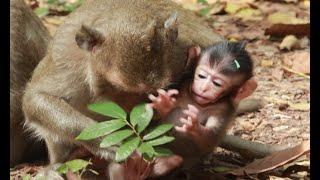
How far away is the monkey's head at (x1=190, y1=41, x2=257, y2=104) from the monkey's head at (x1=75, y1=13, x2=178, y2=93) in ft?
1.15

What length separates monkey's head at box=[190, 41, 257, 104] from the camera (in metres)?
6.00

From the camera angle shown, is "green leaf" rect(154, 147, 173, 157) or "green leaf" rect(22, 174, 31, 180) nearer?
"green leaf" rect(154, 147, 173, 157)

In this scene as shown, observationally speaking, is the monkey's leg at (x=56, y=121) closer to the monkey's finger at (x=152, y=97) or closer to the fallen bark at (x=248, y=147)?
the monkey's finger at (x=152, y=97)

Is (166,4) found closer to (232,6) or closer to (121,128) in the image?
(121,128)

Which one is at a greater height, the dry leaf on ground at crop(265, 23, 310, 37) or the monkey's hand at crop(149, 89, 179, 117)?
the monkey's hand at crop(149, 89, 179, 117)

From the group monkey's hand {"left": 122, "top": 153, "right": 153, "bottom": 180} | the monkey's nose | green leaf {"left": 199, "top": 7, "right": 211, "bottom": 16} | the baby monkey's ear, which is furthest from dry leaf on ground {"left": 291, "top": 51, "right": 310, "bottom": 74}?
monkey's hand {"left": 122, "top": 153, "right": 153, "bottom": 180}

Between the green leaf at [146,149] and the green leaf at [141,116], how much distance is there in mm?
140

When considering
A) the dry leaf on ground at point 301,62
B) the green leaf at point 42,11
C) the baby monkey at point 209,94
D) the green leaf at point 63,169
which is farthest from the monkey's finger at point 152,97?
the green leaf at point 42,11

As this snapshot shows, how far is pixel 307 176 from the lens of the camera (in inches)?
255

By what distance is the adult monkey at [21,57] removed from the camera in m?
6.68

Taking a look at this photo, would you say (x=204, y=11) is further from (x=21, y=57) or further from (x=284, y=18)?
(x=21, y=57)

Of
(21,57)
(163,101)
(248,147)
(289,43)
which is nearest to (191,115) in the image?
(163,101)

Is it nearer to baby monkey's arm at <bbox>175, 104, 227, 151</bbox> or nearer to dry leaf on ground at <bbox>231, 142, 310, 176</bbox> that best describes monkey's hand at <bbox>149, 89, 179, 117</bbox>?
baby monkey's arm at <bbox>175, 104, 227, 151</bbox>
